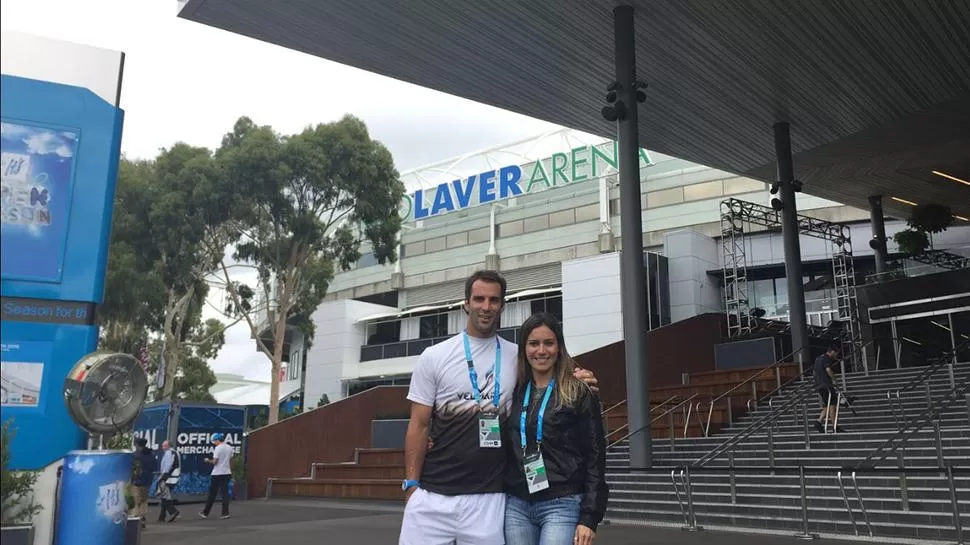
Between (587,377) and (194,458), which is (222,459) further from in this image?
(587,377)

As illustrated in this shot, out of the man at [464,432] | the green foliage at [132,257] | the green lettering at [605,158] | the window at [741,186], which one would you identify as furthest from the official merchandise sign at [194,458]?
the window at [741,186]

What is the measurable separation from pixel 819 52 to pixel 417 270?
28.3 meters

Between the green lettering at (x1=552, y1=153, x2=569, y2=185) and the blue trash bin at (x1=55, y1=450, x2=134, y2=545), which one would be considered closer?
the blue trash bin at (x1=55, y1=450, x2=134, y2=545)

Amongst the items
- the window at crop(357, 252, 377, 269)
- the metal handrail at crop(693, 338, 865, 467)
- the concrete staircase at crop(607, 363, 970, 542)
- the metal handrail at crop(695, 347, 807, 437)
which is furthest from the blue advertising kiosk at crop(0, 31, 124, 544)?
the window at crop(357, 252, 377, 269)

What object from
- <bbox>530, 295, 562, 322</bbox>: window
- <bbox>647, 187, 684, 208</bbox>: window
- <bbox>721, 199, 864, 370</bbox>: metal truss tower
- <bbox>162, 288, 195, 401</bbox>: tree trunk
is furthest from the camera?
<bbox>647, 187, 684, 208</bbox>: window

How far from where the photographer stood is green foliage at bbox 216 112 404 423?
23.8 meters

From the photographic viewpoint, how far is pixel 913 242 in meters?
24.8

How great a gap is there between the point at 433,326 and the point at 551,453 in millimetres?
35911

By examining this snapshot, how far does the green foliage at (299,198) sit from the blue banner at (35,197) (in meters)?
20.7

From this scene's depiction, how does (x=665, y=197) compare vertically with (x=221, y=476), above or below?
above

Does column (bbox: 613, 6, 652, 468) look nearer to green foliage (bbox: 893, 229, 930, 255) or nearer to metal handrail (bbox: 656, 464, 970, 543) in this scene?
metal handrail (bbox: 656, 464, 970, 543)

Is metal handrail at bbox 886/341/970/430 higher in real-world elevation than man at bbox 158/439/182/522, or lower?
higher

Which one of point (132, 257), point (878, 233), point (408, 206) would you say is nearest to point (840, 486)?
point (132, 257)

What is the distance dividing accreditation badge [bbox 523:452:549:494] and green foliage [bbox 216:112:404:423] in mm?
Result: 21260
